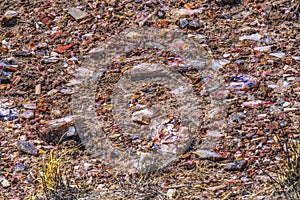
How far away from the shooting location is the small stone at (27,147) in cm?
425

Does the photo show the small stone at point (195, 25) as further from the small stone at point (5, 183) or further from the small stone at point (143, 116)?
the small stone at point (5, 183)

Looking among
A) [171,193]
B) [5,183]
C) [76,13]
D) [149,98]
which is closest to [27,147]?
[5,183]

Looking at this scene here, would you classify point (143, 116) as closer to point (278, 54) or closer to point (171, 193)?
point (171, 193)

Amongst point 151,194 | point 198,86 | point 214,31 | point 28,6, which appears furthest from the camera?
point 28,6

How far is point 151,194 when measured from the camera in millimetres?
3770

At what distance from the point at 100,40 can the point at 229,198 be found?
1719mm

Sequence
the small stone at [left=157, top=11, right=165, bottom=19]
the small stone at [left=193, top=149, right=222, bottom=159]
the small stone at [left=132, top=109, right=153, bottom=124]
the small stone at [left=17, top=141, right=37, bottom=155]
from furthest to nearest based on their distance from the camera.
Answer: the small stone at [left=157, top=11, right=165, bottom=19] → the small stone at [left=132, top=109, right=153, bottom=124] → the small stone at [left=17, top=141, right=37, bottom=155] → the small stone at [left=193, top=149, right=222, bottom=159]

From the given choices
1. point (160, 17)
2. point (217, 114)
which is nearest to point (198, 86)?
point (217, 114)

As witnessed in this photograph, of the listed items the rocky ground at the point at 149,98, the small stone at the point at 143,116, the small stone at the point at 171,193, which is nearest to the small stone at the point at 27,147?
the rocky ground at the point at 149,98

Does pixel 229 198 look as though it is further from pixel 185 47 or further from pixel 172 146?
pixel 185 47

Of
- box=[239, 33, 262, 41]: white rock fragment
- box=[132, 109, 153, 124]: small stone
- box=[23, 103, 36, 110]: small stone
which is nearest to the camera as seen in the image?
box=[132, 109, 153, 124]: small stone

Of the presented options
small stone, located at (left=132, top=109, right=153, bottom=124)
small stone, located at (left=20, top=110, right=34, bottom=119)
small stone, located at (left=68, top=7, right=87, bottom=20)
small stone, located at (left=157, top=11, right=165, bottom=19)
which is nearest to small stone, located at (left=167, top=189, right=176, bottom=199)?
small stone, located at (left=132, top=109, right=153, bottom=124)

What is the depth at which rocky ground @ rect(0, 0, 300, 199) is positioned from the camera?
3.97 metres

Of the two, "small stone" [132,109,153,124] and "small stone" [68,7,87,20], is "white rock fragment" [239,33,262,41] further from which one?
"small stone" [68,7,87,20]
